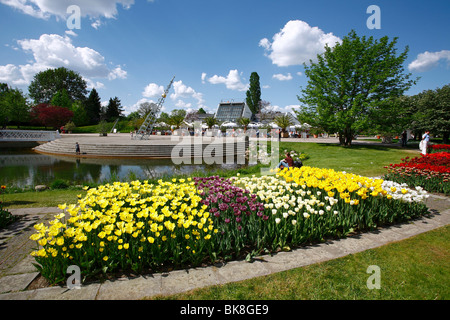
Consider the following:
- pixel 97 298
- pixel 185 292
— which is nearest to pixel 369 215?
pixel 185 292

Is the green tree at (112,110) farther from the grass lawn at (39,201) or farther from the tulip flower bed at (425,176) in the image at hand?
the tulip flower bed at (425,176)

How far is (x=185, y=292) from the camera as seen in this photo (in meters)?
2.86

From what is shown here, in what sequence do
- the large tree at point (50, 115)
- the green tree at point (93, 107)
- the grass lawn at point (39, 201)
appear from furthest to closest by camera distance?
the green tree at point (93, 107), the large tree at point (50, 115), the grass lawn at point (39, 201)

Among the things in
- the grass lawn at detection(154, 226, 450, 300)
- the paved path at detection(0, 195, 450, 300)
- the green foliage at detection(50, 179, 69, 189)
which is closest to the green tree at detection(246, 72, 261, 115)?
the green foliage at detection(50, 179, 69, 189)

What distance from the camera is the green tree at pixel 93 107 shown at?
70875mm

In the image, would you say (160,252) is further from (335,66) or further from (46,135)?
(46,135)

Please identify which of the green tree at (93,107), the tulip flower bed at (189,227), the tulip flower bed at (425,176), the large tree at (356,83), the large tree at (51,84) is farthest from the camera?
the large tree at (51,84)

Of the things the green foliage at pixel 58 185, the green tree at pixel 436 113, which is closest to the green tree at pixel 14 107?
the green foliage at pixel 58 185

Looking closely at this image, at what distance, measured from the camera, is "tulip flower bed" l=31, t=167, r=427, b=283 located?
3.10 meters

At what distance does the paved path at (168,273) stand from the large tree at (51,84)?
89.0m

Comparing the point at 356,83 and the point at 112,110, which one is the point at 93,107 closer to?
the point at 112,110

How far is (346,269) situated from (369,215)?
1805 millimetres

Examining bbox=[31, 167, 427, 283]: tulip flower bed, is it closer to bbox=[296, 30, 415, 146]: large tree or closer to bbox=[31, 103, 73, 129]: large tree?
bbox=[296, 30, 415, 146]: large tree

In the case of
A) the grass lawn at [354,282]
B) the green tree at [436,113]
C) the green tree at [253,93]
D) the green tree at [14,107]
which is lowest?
the grass lawn at [354,282]
